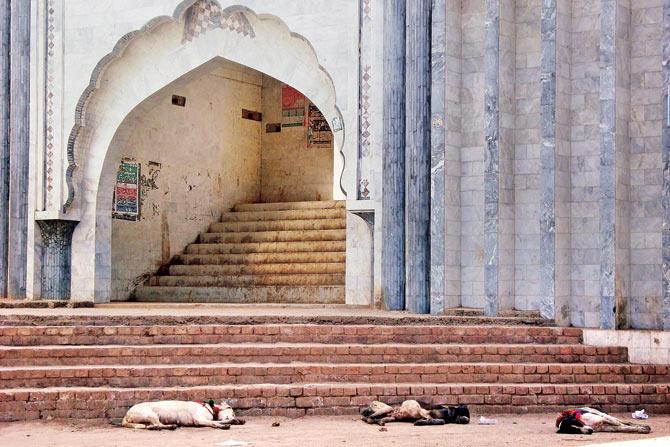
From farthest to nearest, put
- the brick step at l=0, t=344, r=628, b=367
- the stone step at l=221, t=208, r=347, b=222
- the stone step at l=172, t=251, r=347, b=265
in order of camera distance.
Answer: the stone step at l=221, t=208, r=347, b=222 → the stone step at l=172, t=251, r=347, b=265 → the brick step at l=0, t=344, r=628, b=367

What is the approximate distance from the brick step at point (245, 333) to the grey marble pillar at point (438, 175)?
152 cm

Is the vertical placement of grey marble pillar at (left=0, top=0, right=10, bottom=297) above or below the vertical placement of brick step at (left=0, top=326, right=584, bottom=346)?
above

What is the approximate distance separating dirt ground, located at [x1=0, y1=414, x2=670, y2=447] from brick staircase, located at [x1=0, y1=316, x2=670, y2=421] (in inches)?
10.9

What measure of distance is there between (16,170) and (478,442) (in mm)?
9361

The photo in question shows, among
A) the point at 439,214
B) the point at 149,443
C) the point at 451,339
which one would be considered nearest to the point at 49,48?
the point at 439,214

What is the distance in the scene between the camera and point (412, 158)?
13.0 meters

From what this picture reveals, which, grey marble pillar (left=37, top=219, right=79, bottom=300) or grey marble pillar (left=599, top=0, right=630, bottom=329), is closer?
grey marble pillar (left=599, top=0, right=630, bottom=329)

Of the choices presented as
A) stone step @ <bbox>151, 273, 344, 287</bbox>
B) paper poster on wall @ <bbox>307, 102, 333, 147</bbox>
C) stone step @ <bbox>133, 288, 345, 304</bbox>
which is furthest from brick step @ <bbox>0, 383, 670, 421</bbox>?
paper poster on wall @ <bbox>307, 102, 333, 147</bbox>

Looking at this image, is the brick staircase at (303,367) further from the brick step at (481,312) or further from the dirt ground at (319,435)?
the brick step at (481,312)

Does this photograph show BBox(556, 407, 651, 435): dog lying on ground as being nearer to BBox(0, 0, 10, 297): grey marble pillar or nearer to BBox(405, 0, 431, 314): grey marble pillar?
BBox(405, 0, 431, 314): grey marble pillar

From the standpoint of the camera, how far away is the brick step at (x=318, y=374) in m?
9.80

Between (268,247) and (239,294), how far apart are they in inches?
38.5

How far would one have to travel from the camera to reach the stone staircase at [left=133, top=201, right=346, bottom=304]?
15.9 metres

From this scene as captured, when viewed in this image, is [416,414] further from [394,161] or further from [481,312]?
[394,161]
